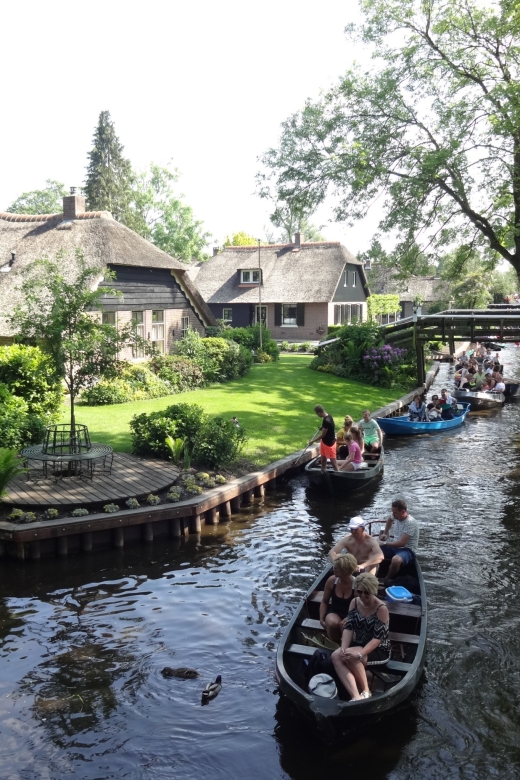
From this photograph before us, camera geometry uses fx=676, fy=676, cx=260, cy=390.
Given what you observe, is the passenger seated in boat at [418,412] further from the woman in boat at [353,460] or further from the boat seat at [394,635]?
the boat seat at [394,635]

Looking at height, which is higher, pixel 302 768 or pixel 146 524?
pixel 146 524

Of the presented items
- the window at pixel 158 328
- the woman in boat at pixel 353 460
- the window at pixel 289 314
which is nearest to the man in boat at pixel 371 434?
the woman in boat at pixel 353 460

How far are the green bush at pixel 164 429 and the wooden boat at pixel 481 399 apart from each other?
→ 51.5 feet

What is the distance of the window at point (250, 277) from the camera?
5153 centimetres

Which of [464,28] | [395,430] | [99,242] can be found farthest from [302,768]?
[464,28]

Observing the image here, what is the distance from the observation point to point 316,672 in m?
7.86

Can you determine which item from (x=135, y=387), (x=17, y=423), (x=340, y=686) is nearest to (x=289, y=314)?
(x=135, y=387)

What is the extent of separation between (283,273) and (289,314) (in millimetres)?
3192

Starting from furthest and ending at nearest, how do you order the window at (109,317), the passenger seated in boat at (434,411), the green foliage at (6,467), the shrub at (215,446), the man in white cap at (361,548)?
the window at (109,317) → the passenger seated in boat at (434,411) → the shrub at (215,446) → the green foliage at (6,467) → the man in white cap at (361,548)

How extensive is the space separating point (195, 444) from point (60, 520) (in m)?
4.48

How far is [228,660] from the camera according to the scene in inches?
365

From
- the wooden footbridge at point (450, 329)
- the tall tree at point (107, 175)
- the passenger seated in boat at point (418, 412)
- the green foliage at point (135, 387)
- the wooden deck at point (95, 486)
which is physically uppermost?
the tall tree at point (107, 175)

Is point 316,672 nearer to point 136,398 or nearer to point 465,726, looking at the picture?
point 465,726

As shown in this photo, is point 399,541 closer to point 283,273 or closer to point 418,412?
point 418,412
